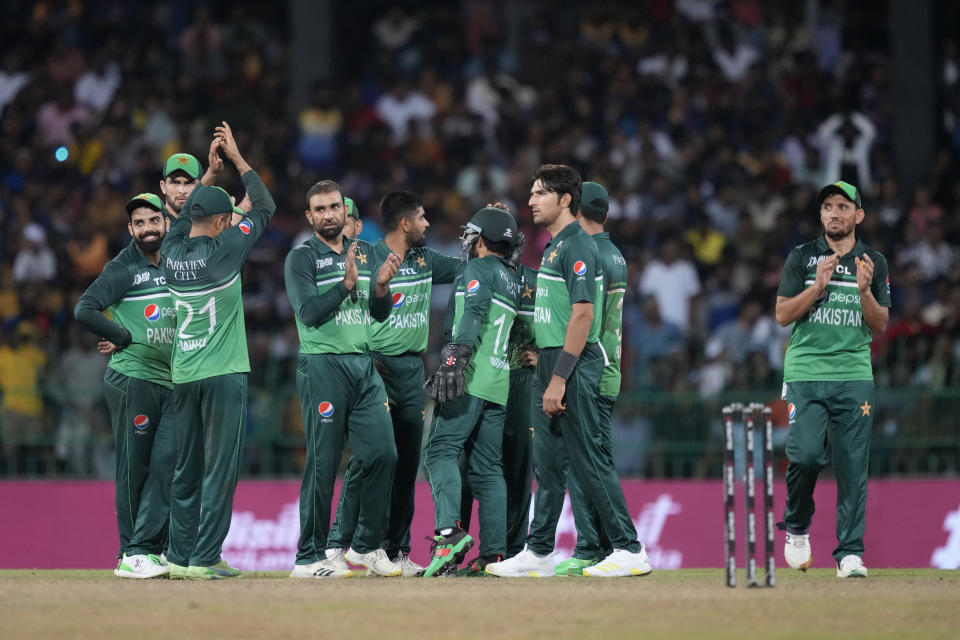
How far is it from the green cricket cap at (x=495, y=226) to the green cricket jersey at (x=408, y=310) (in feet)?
1.71

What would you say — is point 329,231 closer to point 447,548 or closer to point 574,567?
point 447,548

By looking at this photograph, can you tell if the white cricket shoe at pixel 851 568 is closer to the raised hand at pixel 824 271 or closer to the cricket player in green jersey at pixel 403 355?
the raised hand at pixel 824 271

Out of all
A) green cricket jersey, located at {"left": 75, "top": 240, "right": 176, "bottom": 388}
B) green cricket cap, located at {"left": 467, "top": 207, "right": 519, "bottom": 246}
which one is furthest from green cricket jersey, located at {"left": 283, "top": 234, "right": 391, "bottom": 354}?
green cricket jersey, located at {"left": 75, "top": 240, "right": 176, "bottom": 388}

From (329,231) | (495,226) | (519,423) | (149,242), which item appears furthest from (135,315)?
(519,423)

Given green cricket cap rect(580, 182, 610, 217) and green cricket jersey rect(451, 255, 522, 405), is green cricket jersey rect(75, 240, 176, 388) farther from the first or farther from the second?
green cricket cap rect(580, 182, 610, 217)

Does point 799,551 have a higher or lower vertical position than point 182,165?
lower

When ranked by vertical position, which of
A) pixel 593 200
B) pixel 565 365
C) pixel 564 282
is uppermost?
pixel 593 200

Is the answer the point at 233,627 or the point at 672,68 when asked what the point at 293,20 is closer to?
the point at 672,68

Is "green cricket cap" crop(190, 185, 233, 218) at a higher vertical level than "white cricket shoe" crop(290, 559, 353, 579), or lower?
higher

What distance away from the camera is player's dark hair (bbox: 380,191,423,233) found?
11570 mm

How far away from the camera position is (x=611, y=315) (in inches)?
448

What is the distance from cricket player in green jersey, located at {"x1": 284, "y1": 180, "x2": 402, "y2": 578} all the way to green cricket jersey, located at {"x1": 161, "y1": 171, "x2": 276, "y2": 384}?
46 cm

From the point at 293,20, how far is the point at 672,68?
19.0 feet

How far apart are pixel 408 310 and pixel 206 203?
1.83m
